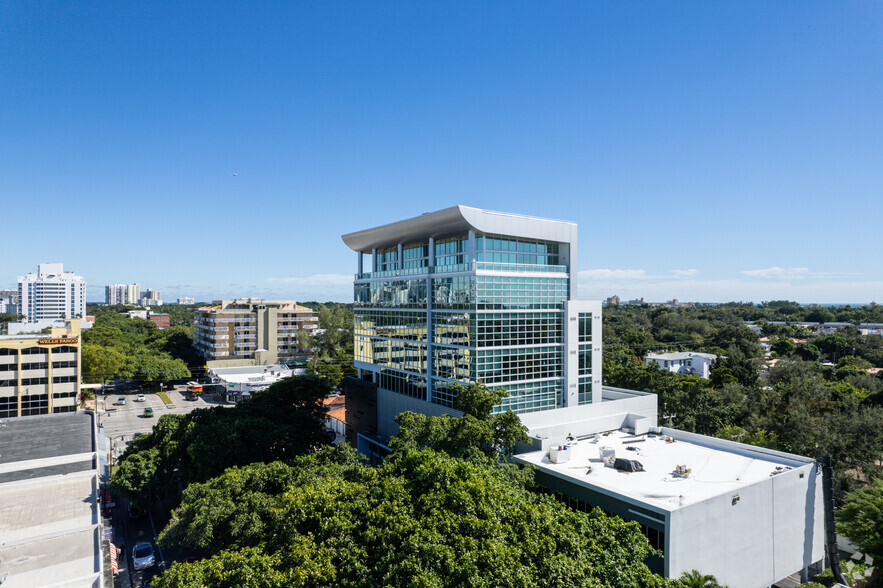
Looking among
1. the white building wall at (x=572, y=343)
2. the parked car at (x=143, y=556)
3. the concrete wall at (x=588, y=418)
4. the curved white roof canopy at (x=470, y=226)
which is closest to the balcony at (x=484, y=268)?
the curved white roof canopy at (x=470, y=226)

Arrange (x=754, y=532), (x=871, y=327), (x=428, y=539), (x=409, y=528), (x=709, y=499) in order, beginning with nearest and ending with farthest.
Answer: (x=428, y=539) < (x=409, y=528) < (x=709, y=499) < (x=754, y=532) < (x=871, y=327)

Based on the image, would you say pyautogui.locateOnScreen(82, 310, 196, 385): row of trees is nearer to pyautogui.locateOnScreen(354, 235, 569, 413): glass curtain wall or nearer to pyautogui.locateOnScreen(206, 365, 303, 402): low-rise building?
pyautogui.locateOnScreen(206, 365, 303, 402): low-rise building

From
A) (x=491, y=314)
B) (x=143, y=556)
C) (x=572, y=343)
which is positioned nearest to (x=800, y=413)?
(x=572, y=343)

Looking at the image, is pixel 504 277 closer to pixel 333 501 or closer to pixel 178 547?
pixel 333 501

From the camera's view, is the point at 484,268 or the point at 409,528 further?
the point at 484,268

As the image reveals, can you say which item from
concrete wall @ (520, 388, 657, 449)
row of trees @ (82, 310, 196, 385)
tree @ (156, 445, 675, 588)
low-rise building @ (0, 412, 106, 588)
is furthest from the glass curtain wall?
row of trees @ (82, 310, 196, 385)

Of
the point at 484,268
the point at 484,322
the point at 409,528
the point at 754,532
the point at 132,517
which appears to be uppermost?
the point at 484,268

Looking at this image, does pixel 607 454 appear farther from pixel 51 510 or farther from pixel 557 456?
pixel 51 510
